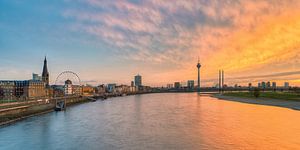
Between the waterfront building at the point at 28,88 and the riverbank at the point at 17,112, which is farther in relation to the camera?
the waterfront building at the point at 28,88

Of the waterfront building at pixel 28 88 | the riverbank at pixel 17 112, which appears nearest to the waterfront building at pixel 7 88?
the waterfront building at pixel 28 88

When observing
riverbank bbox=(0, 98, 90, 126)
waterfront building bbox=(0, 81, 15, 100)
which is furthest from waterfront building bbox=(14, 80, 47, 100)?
riverbank bbox=(0, 98, 90, 126)

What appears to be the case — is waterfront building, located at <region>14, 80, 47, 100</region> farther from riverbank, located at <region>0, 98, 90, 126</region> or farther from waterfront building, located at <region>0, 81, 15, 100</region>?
riverbank, located at <region>0, 98, 90, 126</region>

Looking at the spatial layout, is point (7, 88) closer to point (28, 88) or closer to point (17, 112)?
point (28, 88)

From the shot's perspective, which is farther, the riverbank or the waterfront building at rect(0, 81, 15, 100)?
the waterfront building at rect(0, 81, 15, 100)

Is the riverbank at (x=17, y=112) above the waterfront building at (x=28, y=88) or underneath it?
underneath

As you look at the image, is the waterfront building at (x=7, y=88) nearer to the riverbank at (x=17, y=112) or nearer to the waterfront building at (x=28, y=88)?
the waterfront building at (x=28, y=88)

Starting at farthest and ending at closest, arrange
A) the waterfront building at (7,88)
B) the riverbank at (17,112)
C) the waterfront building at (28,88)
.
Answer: the waterfront building at (28,88), the waterfront building at (7,88), the riverbank at (17,112)

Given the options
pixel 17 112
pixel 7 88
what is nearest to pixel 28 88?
pixel 7 88

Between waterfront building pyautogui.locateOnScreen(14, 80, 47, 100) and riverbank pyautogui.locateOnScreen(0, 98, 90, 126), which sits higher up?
waterfront building pyautogui.locateOnScreen(14, 80, 47, 100)

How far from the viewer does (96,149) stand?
89.2 ft

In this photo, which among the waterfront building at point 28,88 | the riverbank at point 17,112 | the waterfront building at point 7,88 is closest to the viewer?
the riverbank at point 17,112

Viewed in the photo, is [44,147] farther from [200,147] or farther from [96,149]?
[200,147]

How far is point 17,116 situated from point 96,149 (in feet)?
119
